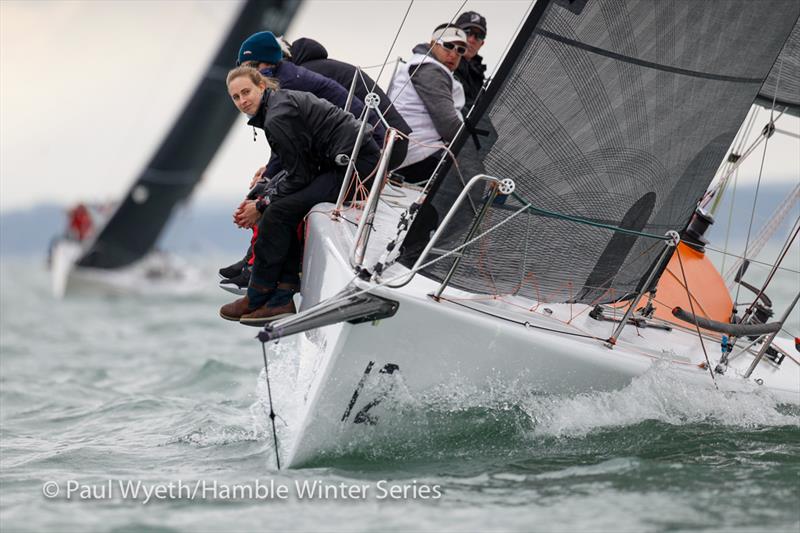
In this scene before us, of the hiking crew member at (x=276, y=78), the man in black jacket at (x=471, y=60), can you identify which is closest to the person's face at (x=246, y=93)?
the hiking crew member at (x=276, y=78)

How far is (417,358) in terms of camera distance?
425cm

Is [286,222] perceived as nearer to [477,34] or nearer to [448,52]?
[448,52]

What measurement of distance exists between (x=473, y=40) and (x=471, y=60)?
195 millimetres

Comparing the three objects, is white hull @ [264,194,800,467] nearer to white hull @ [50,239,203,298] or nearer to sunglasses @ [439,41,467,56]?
sunglasses @ [439,41,467,56]

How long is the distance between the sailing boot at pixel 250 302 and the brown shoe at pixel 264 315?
0.02 meters

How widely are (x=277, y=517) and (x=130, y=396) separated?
3991 mm

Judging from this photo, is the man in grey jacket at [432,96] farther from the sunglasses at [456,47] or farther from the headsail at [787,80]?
the headsail at [787,80]

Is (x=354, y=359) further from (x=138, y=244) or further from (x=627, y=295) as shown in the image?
(x=138, y=244)

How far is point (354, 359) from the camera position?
13.8 ft

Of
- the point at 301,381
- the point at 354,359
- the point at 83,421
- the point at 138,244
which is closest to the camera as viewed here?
the point at 354,359

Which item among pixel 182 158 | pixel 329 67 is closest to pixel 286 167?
pixel 329 67

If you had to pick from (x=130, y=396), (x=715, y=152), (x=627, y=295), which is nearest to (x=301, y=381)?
(x=627, y=295)

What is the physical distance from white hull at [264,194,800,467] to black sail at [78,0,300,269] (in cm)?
1258

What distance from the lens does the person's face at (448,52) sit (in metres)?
5.64
